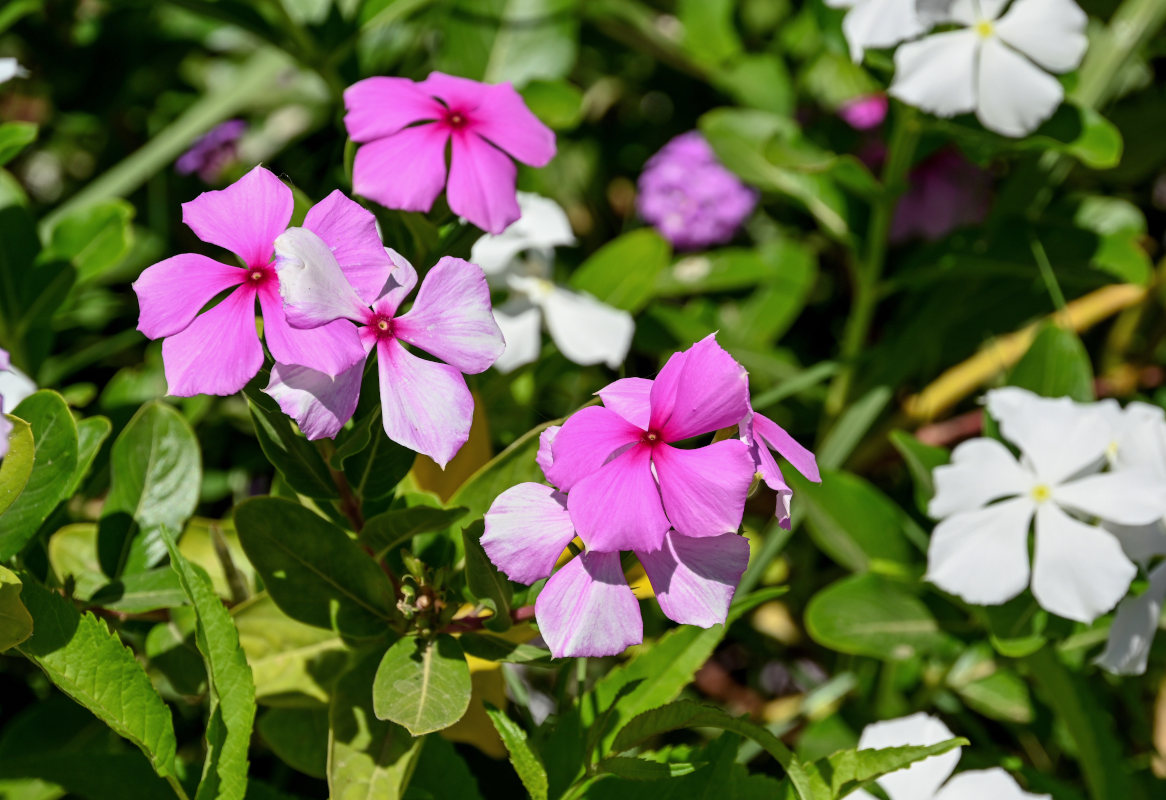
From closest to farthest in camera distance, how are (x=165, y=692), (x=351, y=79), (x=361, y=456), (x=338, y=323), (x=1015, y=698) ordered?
(x=338, y=323) < (x=361, y=456) < (x=165, y=692) < (x=1015, y=698) < (x=351, y=79)

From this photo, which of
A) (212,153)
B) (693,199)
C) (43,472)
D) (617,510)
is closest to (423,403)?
(617,510)

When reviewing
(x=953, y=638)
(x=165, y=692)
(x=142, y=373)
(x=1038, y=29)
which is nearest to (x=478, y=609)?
(x=165, y=692)

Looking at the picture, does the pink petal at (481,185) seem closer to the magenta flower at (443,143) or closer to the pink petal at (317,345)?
the magenta flower at (443,143)

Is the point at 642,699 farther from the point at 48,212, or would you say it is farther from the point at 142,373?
the point at 48,212

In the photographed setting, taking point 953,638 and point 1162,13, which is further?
point 1162,13

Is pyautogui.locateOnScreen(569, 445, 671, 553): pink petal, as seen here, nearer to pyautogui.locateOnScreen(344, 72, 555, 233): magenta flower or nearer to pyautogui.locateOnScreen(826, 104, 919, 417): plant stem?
pyautogui.locateOnScreen(344, 72, 555, 233): magenta flower

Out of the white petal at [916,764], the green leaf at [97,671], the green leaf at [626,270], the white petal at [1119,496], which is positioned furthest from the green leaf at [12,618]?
the white petal at [1119,496]

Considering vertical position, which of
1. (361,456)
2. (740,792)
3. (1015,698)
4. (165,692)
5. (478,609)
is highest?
(361,456)
